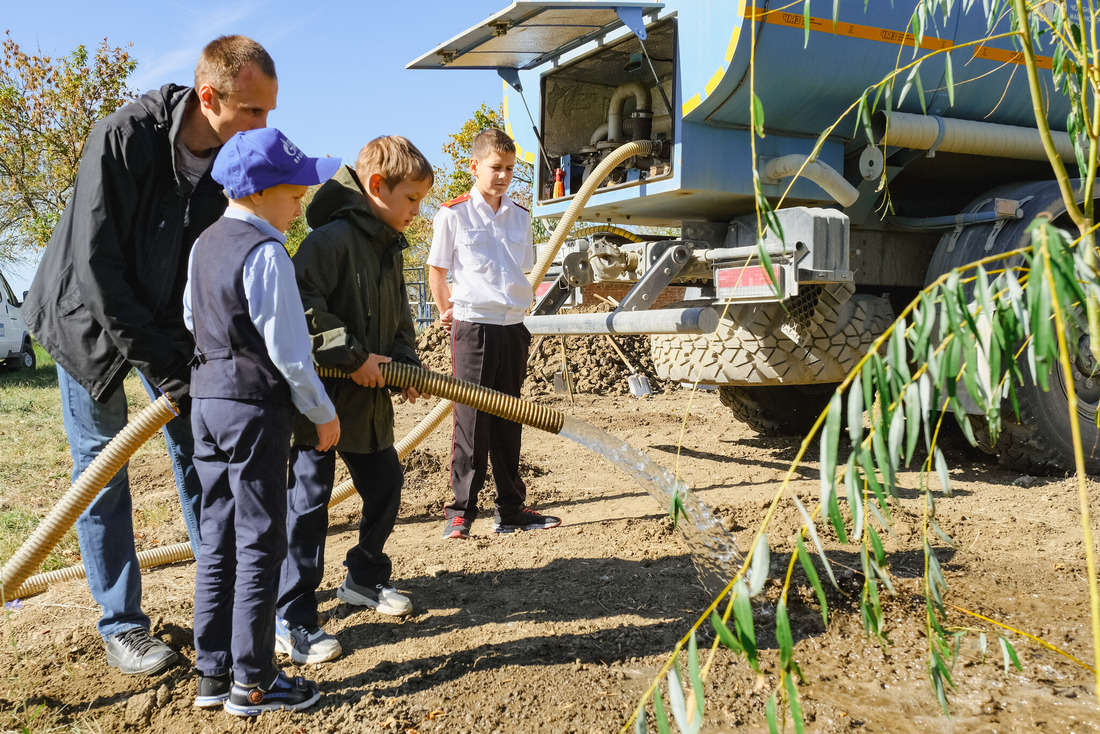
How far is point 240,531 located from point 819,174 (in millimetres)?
3258

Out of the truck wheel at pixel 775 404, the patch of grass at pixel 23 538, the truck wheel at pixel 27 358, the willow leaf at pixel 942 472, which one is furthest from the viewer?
the truck wheel at pixel 27 358

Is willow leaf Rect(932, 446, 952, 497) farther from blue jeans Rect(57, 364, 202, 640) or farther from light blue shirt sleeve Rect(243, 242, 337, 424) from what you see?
blue jeans Rect(57, 364, 202, 640)

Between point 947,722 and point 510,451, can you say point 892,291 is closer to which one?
point 510,451

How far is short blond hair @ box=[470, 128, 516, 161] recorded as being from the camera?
3.77 metres

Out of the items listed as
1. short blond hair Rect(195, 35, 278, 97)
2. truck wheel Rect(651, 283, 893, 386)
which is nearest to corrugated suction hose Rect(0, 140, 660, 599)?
short blond hair Rect(195, 35, 278, 97)

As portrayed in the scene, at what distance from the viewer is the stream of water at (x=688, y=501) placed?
109 inches

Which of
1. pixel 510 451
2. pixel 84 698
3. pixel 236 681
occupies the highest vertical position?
pixel 510 451

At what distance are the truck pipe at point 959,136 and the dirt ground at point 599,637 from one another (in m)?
1.83

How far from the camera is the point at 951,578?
3.06m

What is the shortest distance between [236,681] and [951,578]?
96.5 inches

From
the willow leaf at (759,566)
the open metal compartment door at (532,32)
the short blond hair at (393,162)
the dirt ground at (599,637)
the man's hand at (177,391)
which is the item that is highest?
the open metal compartment door at (532,32)

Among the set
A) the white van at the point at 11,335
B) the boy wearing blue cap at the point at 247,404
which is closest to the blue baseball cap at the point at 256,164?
the boy wearing blue cap at the point at 247,404

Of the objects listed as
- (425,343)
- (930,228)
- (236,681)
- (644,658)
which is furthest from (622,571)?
(425,343)

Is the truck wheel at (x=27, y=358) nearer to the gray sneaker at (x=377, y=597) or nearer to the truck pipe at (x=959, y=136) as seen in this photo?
the gray sneaker at (x=377, y=597)
